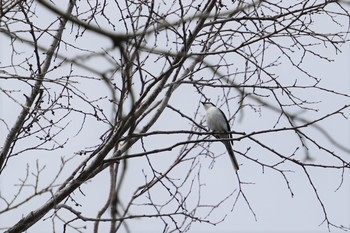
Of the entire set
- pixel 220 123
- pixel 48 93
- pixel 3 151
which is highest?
pixel 220 123

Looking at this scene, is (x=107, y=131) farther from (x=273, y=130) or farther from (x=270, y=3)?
(x=270, y=3)

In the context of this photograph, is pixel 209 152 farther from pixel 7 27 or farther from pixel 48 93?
pixel 7 27

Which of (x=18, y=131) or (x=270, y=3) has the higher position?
(x=270, y=3)

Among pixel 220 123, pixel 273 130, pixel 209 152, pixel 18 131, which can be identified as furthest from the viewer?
pixel 220 123

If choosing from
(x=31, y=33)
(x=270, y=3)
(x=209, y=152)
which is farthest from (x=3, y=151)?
(x=270, y=3)

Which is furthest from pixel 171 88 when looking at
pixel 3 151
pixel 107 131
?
pixel 3 151

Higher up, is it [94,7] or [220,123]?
[220,123]

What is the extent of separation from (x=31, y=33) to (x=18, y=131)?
0.88 metres

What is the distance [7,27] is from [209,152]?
8.60ft

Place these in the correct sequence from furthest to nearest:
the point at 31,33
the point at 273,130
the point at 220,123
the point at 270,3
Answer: the point at 220,123 < the point at 270,3 < the point at 31,33 < the point at 273,130

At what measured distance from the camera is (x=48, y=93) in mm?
5070

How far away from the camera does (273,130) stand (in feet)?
14.2

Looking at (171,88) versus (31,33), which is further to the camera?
(171,88)

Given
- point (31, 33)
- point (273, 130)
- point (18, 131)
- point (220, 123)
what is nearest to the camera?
point (273, 130)
